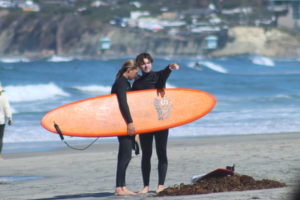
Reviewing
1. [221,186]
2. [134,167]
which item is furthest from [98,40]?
[221,186]

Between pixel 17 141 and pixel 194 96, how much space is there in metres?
7.03

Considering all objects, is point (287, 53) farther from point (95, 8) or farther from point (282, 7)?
point (95, 8)

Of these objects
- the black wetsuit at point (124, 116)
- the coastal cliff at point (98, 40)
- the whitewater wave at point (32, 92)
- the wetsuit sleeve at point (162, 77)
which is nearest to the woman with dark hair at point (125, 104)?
the black wetsuit at point (124, 116)

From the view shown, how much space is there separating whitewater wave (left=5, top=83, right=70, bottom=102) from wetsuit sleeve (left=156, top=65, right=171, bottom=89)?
19.5 metres

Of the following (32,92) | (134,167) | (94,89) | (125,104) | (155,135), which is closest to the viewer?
(125,104)

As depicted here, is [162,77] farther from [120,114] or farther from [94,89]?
[94,89]

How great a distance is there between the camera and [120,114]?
525 centimetres

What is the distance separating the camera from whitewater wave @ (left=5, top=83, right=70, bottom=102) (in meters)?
25.1

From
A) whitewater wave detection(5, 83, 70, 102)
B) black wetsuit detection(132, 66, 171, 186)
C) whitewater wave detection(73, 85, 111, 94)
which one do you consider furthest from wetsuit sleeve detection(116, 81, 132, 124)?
whitewater wave detection(73, 85, 111, 94)

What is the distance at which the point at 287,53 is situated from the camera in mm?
119250

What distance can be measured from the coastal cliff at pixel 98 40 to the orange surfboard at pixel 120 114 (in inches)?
4421

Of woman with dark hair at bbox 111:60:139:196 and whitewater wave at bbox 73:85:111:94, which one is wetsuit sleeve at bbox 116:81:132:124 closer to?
woman with dark hair at bbox 111:60:139:196

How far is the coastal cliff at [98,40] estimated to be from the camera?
12075 cm

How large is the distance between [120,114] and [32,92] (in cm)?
2180
